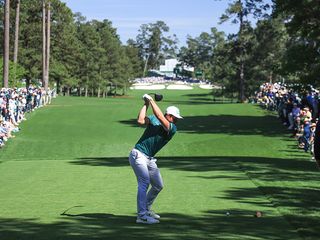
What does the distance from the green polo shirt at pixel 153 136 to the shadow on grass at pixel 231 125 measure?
23.8m

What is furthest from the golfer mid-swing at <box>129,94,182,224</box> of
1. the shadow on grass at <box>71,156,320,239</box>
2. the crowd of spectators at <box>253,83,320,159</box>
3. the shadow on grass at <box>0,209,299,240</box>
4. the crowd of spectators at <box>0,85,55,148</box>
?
the crowd of spectators at <box>0,85,55,148</box>

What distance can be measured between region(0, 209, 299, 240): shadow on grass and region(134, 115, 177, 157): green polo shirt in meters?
1.10

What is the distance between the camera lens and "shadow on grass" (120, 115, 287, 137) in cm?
3381

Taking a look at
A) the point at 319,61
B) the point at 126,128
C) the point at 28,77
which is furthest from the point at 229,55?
the point at 319,61

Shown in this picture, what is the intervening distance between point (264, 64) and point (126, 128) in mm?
43425

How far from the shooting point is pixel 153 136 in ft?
28.9

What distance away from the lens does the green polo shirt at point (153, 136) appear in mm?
8719

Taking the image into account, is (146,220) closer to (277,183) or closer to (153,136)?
(153,136)

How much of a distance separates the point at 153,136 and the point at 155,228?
4.41 feet

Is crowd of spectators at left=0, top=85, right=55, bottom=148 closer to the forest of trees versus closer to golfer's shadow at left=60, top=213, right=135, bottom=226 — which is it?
the forest of trees

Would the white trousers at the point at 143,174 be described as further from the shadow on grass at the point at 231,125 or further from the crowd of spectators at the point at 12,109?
the shadow on grass at the point at 231,125

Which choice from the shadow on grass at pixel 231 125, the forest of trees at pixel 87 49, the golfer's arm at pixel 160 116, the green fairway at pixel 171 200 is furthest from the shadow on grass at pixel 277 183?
the forest of trees at pixel 87 49

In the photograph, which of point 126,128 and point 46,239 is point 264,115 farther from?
point 46,239

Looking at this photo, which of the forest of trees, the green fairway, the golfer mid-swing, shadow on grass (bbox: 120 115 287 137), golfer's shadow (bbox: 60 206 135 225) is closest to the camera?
the green fairway
